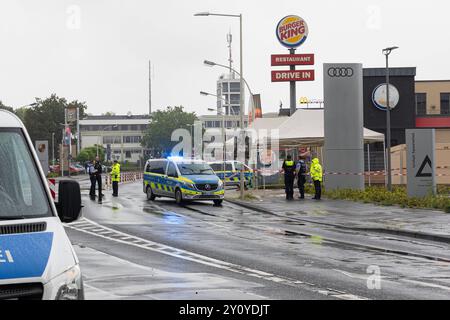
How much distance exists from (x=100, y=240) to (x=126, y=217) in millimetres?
7007

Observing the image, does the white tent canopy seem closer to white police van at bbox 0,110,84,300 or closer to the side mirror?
the side mirror

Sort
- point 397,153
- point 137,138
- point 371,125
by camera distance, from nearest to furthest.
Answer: point 397,153 < point 371,125 < point 137,138

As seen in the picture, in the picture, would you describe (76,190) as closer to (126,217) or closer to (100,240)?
(100,240)

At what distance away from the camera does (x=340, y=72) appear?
36344 mm

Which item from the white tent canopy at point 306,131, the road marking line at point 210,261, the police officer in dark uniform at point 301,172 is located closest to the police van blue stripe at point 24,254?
the road marking line at point 210,261

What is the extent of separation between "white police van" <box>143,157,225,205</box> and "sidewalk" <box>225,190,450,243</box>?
1.45 metres

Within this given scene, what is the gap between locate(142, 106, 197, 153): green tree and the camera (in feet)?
509

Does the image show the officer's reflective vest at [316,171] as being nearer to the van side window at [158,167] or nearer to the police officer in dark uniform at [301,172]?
the police officer in dark uniform at [301,172]

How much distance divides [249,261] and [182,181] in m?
17.5

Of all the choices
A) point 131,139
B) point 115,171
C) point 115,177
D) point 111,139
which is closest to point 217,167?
point 115,177

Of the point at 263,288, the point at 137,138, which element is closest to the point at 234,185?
the point at 263,288

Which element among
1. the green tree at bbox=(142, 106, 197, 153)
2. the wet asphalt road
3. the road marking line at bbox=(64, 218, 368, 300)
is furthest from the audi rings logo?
the green tree at bbox=(142, 106, 197, 153)

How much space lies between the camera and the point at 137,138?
192 metres
